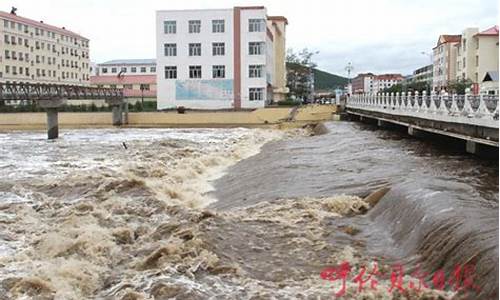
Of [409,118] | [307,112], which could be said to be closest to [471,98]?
[409,118]

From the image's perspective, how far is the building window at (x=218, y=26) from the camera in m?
60.0

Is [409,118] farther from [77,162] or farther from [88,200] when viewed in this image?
[88,200]

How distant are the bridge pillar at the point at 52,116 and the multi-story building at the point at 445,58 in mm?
61070

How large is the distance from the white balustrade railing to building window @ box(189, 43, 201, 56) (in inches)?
1163

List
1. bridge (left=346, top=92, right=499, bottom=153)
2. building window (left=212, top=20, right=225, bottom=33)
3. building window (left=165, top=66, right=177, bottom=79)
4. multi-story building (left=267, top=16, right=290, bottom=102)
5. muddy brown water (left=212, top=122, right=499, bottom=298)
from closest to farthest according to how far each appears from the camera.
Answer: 1. muddy brown water (left=212, top=122, right=499, bottom=298)
2. bridge (left=346, top=92, right=499, bottom=153)
3. building window (left=212, top=20, right=225, bottom=33)
4. building window (left=165, top=66, right=177, bottom=79)
5. multi-story building (left=267, top=16, right=290, bottom=102)

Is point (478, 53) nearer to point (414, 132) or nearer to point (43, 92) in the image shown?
point (414, 132)

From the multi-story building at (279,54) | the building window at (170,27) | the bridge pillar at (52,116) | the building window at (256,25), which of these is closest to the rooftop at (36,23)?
the building window at (170,27)

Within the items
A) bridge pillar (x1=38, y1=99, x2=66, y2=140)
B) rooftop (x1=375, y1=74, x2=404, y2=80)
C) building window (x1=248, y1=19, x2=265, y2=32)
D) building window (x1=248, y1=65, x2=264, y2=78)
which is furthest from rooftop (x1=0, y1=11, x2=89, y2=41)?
rooftop (x1=375, y1=74, x2=404, y2=80)

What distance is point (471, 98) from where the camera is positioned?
1856 cm

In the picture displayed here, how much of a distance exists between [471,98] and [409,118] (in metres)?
8.67

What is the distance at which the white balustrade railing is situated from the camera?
662 inches

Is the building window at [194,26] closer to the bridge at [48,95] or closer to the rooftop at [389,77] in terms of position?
the bridge at [48,95]

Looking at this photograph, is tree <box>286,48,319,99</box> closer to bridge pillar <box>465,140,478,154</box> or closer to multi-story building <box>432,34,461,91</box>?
multi-story building <box>432,34,461,91</box>

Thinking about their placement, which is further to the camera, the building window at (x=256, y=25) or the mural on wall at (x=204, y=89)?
the mural on wall at (x=204, y=89)
